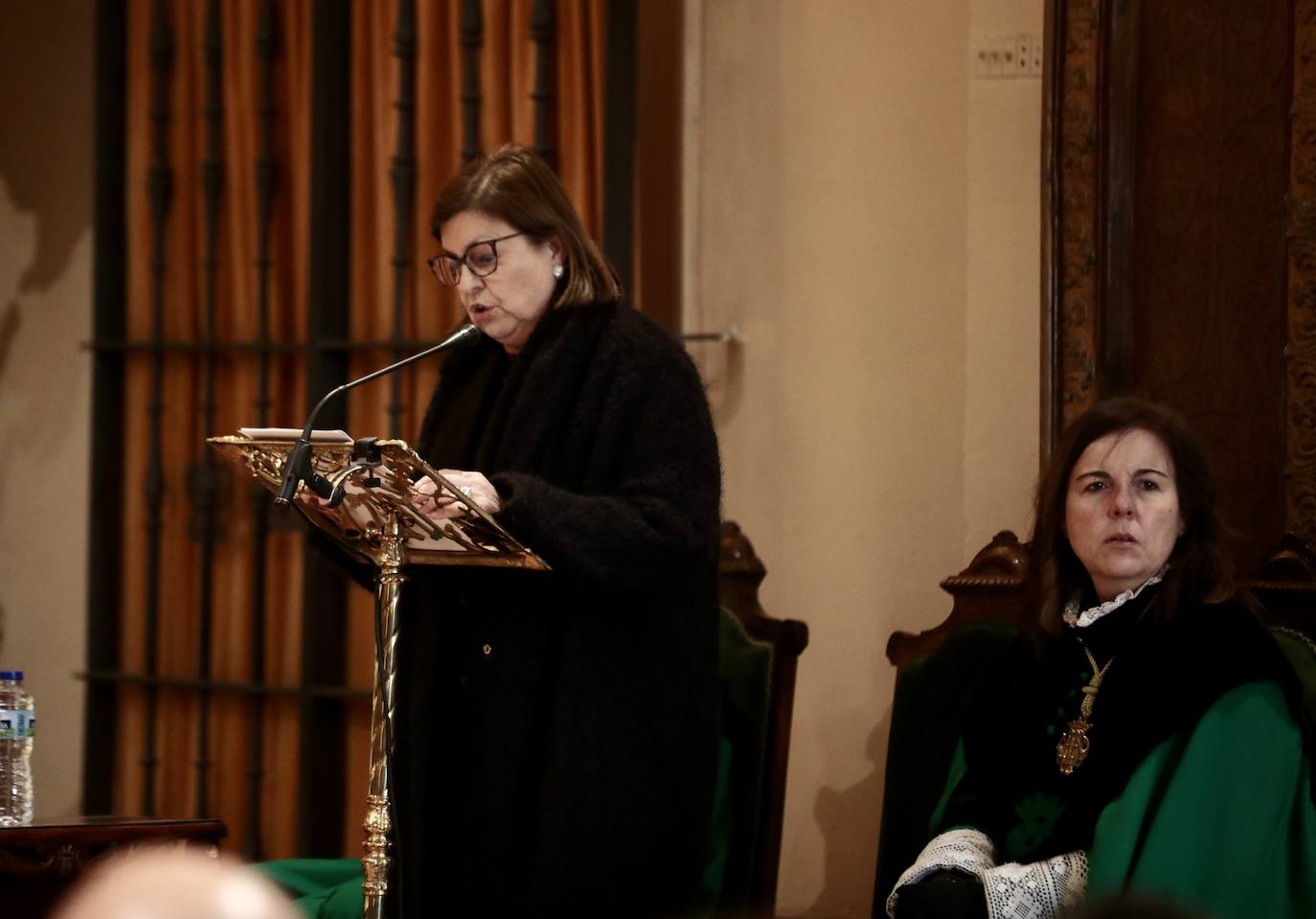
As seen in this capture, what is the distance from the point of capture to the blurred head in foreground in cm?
60

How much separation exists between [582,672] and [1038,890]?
2.29ft

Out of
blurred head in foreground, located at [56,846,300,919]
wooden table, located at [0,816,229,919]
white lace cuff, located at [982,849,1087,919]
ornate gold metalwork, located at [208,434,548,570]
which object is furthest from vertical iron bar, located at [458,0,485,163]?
blurred head in foreground, located at [56,846,300,919]

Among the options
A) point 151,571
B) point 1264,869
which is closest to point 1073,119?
point 1264,869

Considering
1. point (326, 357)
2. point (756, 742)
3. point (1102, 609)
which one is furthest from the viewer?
point (326, 357)

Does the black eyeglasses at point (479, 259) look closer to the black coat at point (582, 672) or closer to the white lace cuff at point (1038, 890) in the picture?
the black coat at point (582, 672)

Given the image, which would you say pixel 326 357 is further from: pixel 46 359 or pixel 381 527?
pixel 381 527

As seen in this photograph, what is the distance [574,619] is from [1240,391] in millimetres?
1312

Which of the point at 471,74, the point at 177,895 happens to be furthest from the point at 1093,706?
the point at 471,74

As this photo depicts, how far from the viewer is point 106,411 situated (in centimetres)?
403

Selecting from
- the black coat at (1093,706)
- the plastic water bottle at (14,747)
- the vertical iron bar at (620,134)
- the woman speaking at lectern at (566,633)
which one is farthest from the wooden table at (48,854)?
the vertical iron bar at (620,134)

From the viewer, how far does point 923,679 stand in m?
2.64

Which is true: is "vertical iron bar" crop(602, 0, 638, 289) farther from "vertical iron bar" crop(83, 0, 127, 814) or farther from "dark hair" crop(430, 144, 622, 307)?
"vertical iron bar" crop(83, 0, 127, 814)

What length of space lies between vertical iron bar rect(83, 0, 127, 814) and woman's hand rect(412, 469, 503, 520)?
7.32ft

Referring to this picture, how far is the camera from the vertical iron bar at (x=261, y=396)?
12.5 ft
